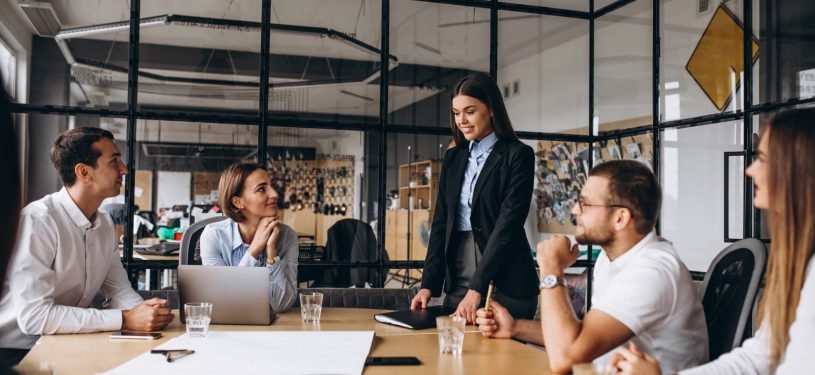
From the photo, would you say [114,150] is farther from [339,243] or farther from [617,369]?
[617,369]

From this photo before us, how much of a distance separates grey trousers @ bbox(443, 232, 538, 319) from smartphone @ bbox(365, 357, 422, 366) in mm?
1083

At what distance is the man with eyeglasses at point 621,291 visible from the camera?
162cm

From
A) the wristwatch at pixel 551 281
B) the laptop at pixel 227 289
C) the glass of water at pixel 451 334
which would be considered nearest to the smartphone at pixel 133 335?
the laptop at pixel 227 289

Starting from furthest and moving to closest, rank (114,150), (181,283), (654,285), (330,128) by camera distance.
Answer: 1. (330,128)
2. (114,150)
3. (181,283)
4. (654,285)

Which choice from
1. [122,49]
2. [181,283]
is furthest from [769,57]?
[122,49]

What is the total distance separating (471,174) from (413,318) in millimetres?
863

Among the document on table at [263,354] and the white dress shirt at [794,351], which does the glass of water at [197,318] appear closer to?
the document on table at [263,354]

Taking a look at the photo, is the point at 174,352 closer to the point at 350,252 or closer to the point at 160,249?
the point at 350,252

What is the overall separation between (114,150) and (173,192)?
5.31 ft

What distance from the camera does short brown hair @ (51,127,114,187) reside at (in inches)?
95.7

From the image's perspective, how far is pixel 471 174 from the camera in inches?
111

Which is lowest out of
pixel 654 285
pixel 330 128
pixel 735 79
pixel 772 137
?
pixel 654 285

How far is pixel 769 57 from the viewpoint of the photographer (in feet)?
11.6

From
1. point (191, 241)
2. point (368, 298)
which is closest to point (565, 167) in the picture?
point (368, 298)
